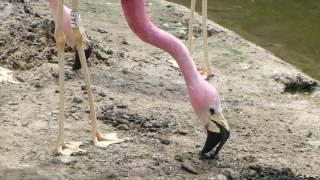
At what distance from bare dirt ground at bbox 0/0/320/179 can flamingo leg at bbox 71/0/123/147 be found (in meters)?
0.06

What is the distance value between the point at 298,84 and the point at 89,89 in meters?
2.36

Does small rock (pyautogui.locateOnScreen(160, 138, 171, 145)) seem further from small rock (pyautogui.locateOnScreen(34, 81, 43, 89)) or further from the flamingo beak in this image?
small rock (pyautogui.locateOnScreen(34, 81, 43, 89))

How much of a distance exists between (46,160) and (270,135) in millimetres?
1610

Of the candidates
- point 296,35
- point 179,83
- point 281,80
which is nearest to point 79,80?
point 179,83

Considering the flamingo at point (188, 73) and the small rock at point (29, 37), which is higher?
the flamingo at point (188, 73)

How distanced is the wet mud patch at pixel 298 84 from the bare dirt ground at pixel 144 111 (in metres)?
0.01

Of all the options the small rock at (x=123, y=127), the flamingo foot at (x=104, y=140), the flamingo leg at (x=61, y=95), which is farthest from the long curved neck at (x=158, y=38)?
the small rock at (x=123, y=127)

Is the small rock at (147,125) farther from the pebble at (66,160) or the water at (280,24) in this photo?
the water at (280,24)

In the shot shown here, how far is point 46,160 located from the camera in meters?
4.39

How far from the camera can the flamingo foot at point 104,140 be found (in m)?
4.61

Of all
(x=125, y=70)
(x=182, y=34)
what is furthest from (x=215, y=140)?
(x=182, y=34)

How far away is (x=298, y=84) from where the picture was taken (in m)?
6.21

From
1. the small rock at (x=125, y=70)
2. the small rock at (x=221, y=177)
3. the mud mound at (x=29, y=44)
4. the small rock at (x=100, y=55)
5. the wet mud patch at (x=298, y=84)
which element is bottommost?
the wet mud patch at (x=298, y=84)

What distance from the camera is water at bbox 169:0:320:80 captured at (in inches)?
304
